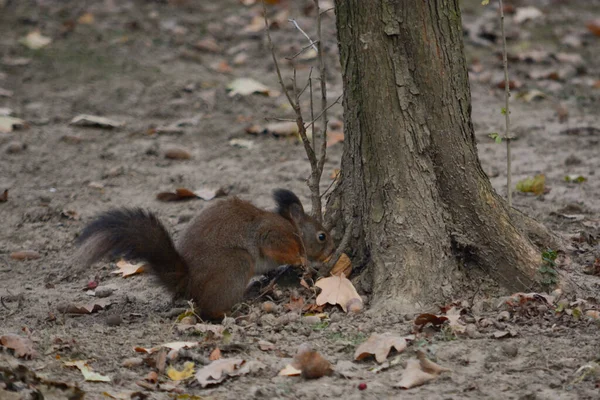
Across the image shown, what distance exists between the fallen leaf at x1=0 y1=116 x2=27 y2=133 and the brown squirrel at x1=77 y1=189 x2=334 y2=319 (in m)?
3.57

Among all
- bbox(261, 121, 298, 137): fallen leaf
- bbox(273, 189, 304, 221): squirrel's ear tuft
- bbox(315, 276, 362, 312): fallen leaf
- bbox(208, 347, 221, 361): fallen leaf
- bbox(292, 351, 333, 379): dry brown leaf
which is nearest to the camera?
bbox(292, 351, 333, 379): dry brown leaf

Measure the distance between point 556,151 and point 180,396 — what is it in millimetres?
4444

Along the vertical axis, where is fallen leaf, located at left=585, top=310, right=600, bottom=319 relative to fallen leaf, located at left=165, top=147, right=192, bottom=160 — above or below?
below

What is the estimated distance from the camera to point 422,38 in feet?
12.7

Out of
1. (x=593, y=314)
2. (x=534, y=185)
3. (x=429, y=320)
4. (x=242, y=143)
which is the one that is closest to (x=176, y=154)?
(x=242, y=143)

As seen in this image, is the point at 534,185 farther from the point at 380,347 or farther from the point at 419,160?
the point at 380,347

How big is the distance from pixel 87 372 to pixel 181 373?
36 centimetres

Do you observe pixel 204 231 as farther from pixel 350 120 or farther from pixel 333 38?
pixel 333 38

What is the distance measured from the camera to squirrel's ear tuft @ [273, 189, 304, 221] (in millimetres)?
4695

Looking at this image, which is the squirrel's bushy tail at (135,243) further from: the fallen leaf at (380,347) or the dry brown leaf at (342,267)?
the fallen leaf at (380,347)

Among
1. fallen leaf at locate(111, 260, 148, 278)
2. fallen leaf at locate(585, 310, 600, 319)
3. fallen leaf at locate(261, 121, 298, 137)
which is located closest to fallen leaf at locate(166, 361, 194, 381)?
fallen leaf at locate(111, 260, 148, 278)

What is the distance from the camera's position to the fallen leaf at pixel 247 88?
26.2 ft

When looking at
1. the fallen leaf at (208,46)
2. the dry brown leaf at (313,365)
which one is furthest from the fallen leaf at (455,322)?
the fallen leaf at (208,46)

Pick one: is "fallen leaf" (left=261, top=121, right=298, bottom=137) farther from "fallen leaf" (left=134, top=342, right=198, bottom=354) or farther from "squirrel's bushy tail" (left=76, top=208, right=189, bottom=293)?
"fallen leaf" (left=134, top=342, right=198, bottom=354)
